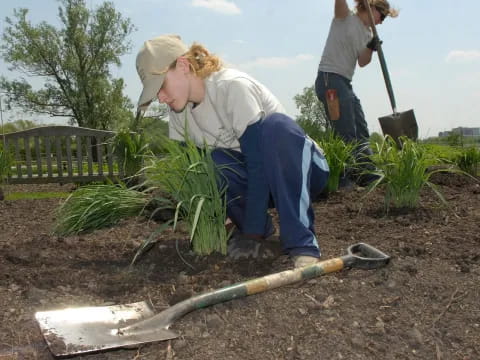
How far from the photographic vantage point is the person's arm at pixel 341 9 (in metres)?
3.95

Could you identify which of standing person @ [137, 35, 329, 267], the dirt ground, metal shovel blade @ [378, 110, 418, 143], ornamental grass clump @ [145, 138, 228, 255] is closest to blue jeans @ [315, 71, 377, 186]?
metal shovel blade @ [378, 110, 418, 143]

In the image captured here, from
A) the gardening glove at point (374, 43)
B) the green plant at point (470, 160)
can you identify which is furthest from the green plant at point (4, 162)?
the green plant at point (470, 160)

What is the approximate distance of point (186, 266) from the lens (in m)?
1.97

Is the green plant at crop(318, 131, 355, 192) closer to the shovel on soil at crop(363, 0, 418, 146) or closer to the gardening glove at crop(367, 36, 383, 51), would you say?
the shovel on soil at crop(363, 0, 418, 146)

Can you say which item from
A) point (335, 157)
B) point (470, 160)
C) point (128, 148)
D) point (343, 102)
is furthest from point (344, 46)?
point (128, 148)

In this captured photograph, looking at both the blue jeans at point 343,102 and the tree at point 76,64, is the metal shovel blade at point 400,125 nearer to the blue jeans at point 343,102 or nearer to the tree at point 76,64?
the blue jeans at point 343,102

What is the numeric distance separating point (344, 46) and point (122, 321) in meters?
3.29

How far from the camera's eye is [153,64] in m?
1.88

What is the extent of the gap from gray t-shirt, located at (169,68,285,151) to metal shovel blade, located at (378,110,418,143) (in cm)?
277

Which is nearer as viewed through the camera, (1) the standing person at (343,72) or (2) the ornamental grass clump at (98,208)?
(2) the ornamental grass clump at (98,208)

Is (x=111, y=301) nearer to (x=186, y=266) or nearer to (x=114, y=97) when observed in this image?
(x=186, y=266)

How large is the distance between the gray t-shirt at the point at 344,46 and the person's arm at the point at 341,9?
1.3 inches

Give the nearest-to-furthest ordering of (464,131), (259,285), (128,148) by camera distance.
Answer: (259,285) → (128,148) → (464,131)

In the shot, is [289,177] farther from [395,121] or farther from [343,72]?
[395,121]
